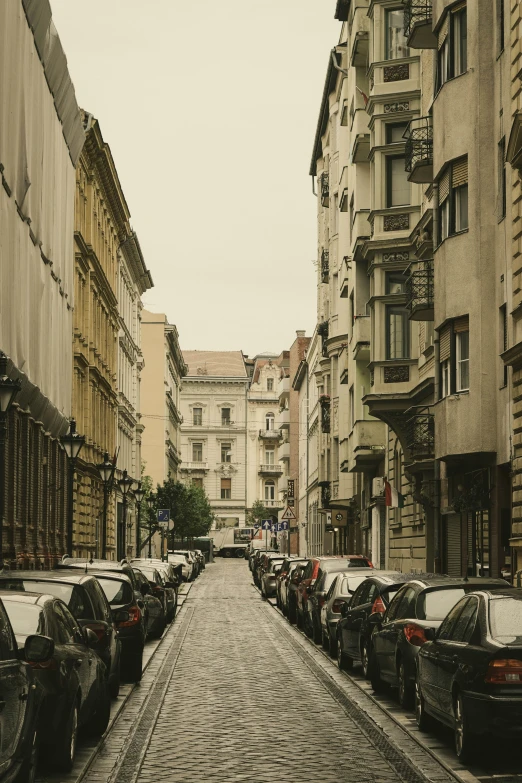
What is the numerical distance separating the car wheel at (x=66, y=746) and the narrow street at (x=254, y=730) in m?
0.12

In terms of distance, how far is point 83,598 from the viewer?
15102mm

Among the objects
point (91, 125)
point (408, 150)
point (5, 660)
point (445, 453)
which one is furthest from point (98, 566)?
point (91, 125)

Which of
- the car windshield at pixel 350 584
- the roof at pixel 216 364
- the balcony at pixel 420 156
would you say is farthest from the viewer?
the roof at pixel 216 364

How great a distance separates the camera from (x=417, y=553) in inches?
1484

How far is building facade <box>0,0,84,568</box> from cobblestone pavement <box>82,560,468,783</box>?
8.51 metres

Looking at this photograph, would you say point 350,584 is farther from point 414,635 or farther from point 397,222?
point 397,222

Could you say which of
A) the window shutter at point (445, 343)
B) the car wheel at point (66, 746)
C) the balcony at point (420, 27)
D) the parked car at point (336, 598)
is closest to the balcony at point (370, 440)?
the window shutter at point (445, 343)

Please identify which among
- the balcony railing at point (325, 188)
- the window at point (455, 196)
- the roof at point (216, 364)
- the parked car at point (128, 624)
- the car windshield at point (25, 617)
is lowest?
the parked car at point (128, 624)

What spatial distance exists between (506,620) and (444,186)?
1865 cm

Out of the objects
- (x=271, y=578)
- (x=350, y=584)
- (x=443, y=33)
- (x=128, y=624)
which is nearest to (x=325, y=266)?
(x=271, y=578)

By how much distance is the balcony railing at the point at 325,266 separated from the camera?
210 ft

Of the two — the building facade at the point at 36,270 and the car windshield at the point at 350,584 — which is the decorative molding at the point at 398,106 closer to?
the building facade at the point at 36,270

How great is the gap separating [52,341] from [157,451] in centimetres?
6803

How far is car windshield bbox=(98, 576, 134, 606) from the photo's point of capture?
1980 cm
